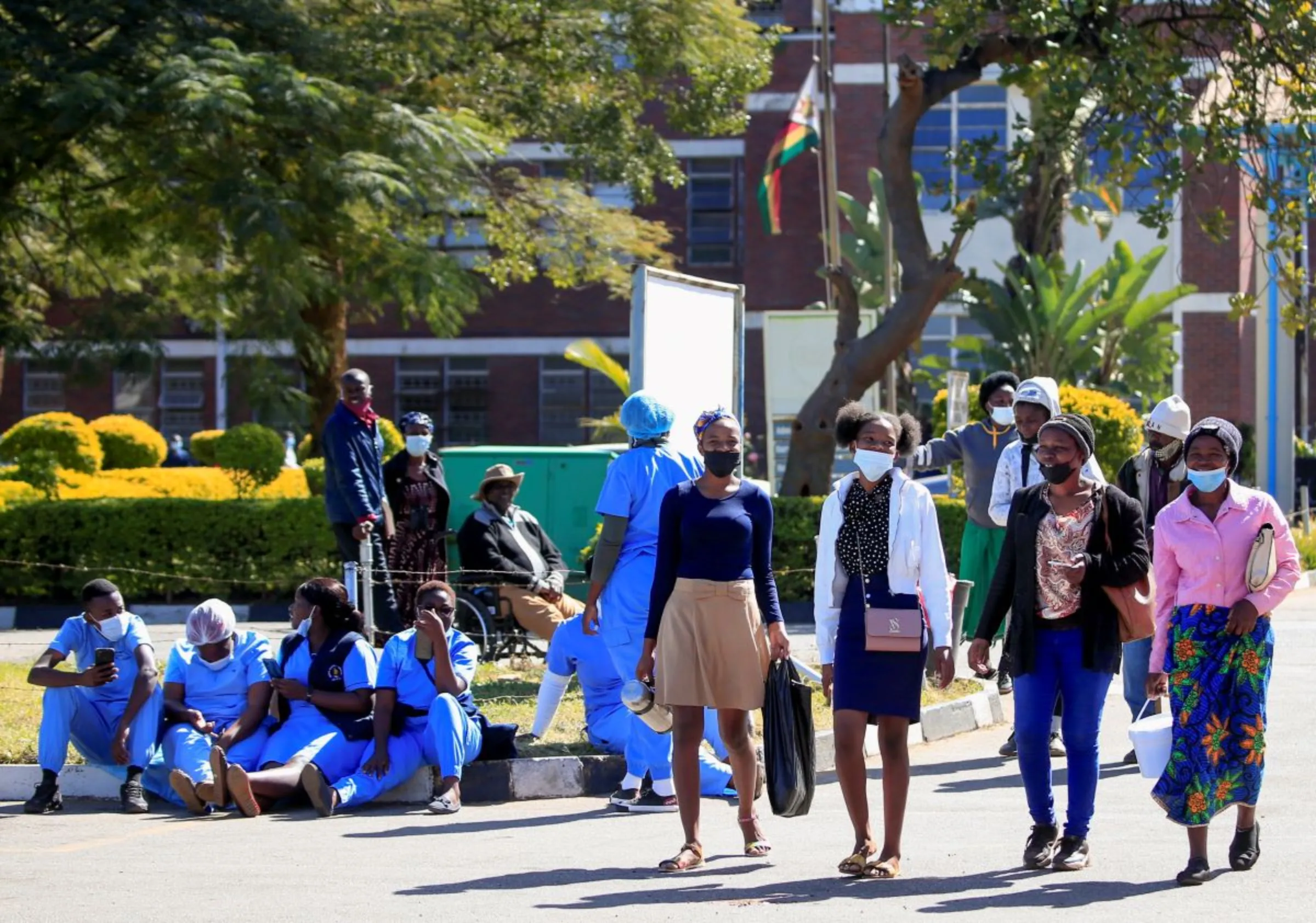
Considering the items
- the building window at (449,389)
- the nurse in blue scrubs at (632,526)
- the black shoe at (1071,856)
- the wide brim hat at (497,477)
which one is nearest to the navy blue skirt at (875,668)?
the black shoe at (1071,856)

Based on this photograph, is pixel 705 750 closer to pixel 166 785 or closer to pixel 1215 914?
pixel 166 785

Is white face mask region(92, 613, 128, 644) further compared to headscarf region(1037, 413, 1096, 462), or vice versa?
white face mask region(92, 613, 128, 644)

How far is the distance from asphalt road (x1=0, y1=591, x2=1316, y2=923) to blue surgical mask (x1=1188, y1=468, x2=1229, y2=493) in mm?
1408

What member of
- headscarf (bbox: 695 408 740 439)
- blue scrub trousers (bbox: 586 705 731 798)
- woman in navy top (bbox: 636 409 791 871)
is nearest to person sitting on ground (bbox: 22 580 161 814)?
blue scrub trousers (bbox: 586 705 731 798)

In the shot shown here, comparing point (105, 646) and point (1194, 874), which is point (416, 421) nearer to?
point (105, 646)

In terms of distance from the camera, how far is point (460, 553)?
14.0 meters

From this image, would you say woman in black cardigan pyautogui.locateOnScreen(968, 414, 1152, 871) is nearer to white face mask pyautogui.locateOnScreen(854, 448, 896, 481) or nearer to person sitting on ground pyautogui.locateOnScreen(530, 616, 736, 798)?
white face mask pyautogui.locateOnScreen(854, 448, 896, 481)

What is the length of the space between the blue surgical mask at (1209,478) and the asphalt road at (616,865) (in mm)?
1408

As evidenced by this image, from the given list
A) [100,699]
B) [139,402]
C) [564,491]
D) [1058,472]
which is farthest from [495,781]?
[139,402]

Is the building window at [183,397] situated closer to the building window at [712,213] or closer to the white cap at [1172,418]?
the building window at [712,213]

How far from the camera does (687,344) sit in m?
13.0

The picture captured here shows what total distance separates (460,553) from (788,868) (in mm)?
7026

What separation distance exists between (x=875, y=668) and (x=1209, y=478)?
138 cm

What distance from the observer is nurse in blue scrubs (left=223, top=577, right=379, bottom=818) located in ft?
30.1
